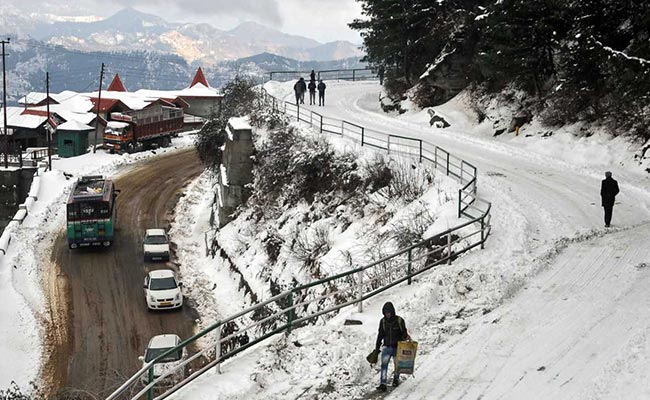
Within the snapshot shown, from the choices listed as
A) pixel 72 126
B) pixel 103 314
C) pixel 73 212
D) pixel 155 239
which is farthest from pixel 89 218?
pixel 72 126

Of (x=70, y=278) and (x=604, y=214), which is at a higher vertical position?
(x=604, y=214)

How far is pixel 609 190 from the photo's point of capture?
18.6 m

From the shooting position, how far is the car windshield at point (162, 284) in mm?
29453

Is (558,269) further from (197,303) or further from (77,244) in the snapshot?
(77,244)

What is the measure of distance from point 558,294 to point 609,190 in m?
5.38

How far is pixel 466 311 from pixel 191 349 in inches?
561

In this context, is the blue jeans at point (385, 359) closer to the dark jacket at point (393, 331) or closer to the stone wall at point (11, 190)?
the dark jacket at point (393, 331)

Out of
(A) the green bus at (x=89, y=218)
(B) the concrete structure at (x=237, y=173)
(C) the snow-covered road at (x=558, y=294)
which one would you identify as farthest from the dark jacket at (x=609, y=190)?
(A) the green bus at (x=89, y=218)

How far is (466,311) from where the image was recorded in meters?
14.3

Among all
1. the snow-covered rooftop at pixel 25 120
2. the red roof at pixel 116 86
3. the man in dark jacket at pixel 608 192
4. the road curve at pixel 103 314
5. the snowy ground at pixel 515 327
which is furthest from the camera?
the red roof at pixel 116 86

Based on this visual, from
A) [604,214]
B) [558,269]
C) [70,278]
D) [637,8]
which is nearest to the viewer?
[558,269]

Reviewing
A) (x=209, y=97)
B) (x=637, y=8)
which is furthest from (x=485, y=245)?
(x=209, y=97)

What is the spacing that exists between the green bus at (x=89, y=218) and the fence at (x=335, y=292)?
1307 centimetres

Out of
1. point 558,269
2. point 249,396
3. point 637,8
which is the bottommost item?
point 249,396
